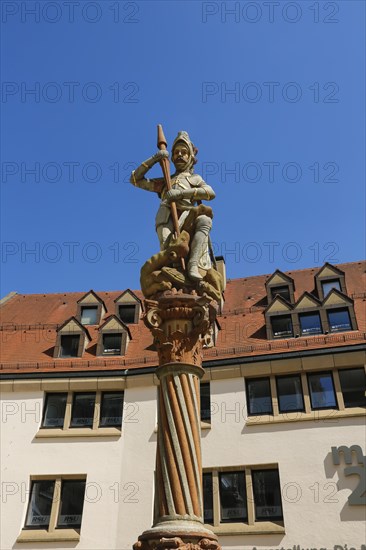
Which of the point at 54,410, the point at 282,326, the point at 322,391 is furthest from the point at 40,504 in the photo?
the point at 282,326

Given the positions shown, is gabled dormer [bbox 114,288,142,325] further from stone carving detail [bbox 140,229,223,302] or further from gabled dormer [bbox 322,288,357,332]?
stone carving detail [bbox 140,229,223,302]

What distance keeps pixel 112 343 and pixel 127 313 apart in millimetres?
2626

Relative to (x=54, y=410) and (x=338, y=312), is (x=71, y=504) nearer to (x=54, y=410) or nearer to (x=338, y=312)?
(x=54, y=410)

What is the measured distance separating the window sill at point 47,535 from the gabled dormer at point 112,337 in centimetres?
603

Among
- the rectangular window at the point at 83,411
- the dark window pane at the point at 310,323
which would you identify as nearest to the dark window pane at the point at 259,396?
the dark window pane at the point at 310,323

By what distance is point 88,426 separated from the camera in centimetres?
1705

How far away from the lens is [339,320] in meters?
18.1

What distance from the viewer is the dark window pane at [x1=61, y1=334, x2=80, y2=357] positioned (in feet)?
63.5

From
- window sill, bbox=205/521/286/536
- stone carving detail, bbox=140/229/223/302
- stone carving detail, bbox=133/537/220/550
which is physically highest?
stone carving detail, bbox=140/229/223/302

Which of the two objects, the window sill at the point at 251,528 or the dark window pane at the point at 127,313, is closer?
the window sill at the point at 251,528

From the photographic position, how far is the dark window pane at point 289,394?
1606 centimetres

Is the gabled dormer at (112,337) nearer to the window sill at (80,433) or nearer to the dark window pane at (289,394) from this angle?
the window sill at (80,433)

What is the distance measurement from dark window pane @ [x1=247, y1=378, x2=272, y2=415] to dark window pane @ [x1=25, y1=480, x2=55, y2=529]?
258 inches

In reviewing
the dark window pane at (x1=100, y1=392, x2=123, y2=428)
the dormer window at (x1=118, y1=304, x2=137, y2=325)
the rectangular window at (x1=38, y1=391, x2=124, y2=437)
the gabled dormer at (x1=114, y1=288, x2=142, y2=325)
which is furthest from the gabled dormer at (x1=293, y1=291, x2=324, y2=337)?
the dormer window at (x1=118, y1=304, x2=137, y2=325)
